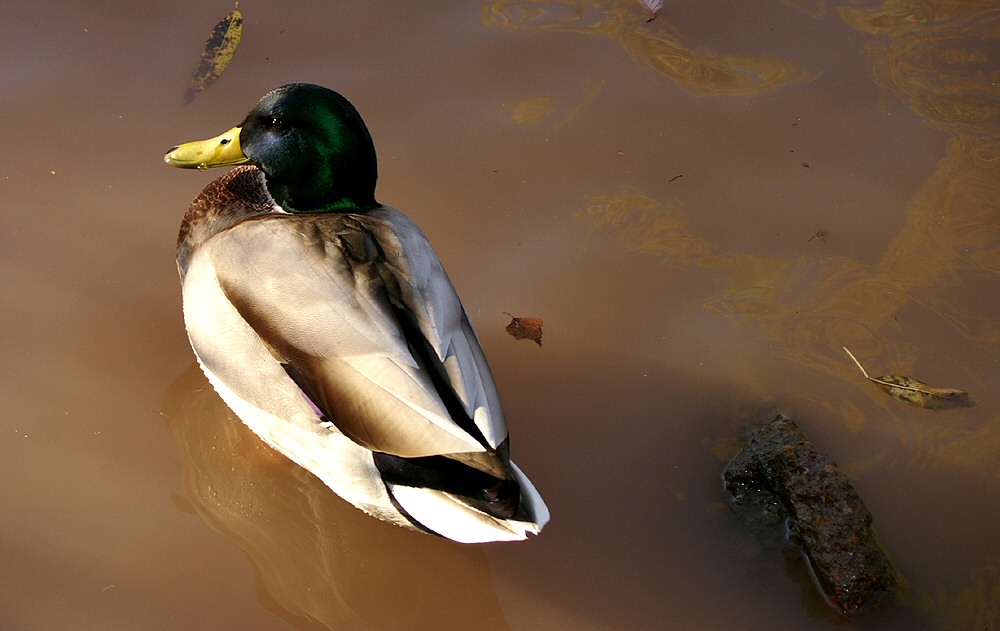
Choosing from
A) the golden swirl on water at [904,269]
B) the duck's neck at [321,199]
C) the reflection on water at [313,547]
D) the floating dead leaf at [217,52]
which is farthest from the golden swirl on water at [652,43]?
the reflection on water at [313,547]

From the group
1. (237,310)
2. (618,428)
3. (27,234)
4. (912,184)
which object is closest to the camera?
(237,310)

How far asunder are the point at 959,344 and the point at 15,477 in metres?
2.94

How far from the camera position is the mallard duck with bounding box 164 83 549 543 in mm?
2201

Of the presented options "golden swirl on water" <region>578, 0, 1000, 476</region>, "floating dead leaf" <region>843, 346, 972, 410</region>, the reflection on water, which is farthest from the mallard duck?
"floating dead leaf" <region>843, 346, 972, 410</region>

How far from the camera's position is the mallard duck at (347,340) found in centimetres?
220

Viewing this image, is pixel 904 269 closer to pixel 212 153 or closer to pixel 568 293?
pixel 568 293

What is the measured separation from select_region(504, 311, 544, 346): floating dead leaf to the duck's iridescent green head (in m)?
0.62

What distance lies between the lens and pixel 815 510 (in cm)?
256

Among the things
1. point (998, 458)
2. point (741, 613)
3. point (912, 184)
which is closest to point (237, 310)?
point (741, 613)

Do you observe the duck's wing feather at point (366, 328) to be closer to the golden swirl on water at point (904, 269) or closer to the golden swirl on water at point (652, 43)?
the golden swirl on water at point (904, 269)

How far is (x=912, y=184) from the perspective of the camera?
355 centimetres

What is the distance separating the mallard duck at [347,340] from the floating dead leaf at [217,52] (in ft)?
3.32

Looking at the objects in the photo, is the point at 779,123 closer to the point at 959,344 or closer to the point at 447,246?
the point at 959,344

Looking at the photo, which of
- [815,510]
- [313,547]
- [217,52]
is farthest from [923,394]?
[217,52]
